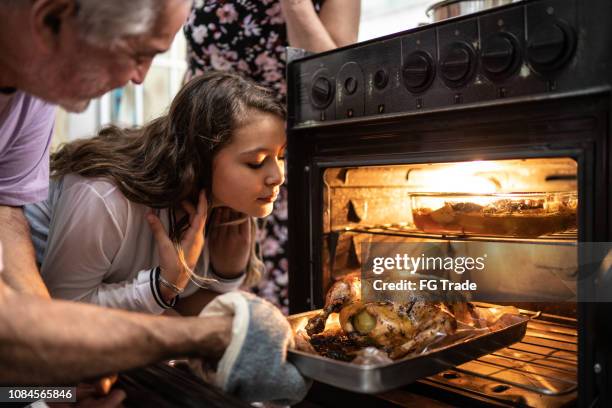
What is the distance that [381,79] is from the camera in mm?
1090

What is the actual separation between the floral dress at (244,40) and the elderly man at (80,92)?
92cm

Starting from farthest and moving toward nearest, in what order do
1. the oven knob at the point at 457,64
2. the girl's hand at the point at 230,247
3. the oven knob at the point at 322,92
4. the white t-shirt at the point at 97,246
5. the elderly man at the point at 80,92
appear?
1. the girl's hand at the point at 230,247
2. the white t-shirt at the point at 97,246
3. the oven knob at the point at 322,92
4. the oven knob at the point at 457,64
5. the elderly man at the point at 80,92

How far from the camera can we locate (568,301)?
1216 millimetres

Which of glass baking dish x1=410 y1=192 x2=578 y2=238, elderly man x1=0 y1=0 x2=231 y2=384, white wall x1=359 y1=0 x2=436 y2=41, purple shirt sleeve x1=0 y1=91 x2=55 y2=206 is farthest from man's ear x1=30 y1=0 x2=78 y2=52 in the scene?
white wall x1=359 y1=0 x2=436 y2=41

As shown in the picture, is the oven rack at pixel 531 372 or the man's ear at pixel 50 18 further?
the oven rack at pixel 531 372

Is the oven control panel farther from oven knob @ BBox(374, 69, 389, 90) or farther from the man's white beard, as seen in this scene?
the man's white beard

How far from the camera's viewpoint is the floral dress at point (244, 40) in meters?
1.74

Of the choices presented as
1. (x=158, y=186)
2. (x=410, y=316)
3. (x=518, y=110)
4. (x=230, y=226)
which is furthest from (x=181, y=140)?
(x=518, y=110)

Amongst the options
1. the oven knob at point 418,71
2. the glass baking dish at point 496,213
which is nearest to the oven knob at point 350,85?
the oven knob at point 418,71

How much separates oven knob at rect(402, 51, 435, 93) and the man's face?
417mm

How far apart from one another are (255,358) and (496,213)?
0.66 m

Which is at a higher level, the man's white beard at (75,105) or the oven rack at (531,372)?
the man's white beard at (75,105)

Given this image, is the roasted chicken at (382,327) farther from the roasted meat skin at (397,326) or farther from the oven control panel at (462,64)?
the oven control panel at (462,64)

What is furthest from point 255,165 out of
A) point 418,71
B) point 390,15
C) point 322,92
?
point 390,15
